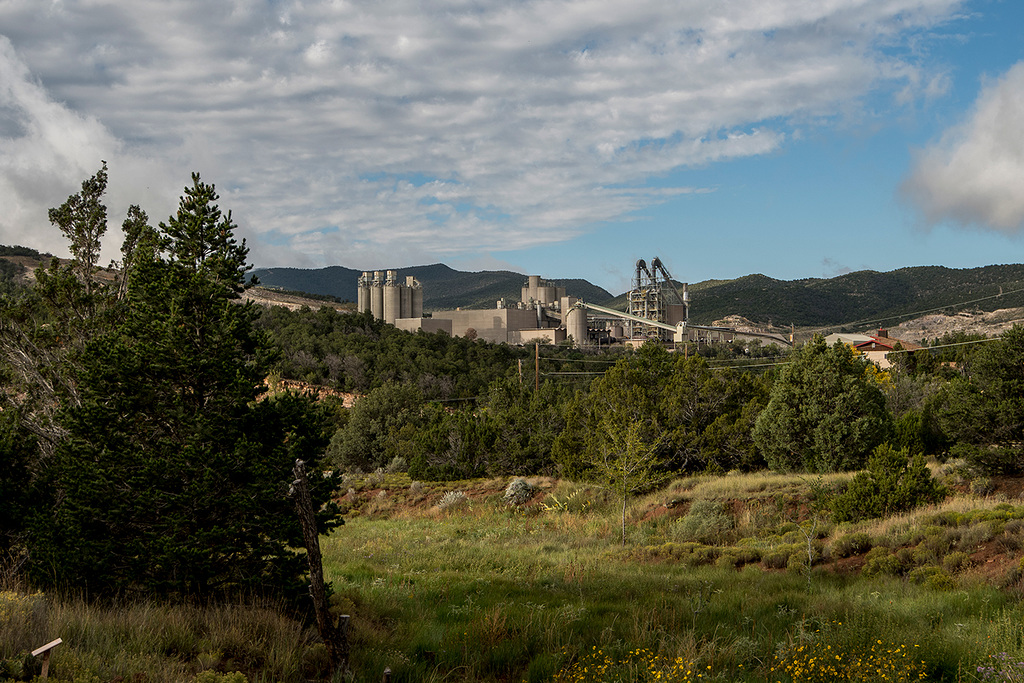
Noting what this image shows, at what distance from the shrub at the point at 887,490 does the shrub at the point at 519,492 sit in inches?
537

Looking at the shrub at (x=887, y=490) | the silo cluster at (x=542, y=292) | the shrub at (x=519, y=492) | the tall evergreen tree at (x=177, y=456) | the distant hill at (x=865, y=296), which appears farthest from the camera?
the silo cluster at (x=542, y=292)

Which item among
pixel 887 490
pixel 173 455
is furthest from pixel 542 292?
pixel 173 455

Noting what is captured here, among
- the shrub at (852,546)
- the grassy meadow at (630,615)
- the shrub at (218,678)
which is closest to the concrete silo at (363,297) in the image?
the grassy meadow at (630,615)

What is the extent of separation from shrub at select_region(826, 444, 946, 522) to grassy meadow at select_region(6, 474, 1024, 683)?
801mm

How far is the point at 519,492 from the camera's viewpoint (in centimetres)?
3069

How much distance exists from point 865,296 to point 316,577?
161744 millimetres

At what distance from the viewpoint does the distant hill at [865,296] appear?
123m

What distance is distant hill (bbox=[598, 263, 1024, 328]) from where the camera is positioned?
123444 mm

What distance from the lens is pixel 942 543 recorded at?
14422 millimetres

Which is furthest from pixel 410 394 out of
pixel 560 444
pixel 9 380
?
pixel 9 380

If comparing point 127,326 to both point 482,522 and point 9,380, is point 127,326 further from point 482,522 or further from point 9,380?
point 482,522

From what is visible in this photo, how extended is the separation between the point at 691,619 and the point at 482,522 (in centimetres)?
1759

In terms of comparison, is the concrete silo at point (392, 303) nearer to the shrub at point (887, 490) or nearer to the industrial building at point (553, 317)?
the industrial building at point (553, 317)

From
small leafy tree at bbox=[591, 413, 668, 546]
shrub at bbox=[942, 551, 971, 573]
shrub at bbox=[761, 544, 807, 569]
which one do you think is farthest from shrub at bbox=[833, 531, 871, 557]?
→ small leafy tree at bbox=[591, 413, 668, 546]
